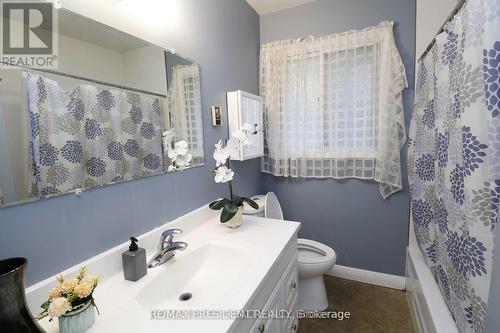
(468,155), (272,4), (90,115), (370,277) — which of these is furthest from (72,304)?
(272,4)

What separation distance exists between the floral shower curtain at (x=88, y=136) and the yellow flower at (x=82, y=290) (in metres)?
0.33

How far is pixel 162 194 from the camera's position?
1171mm

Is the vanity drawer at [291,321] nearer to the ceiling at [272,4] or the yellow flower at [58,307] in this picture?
the yellow flower at [58,307]

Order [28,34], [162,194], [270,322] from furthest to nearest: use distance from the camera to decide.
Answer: [162,194]
[270,322]
[28,34]

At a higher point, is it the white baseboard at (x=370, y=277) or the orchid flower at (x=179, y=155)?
the orchid flower at (x=179, y=155)

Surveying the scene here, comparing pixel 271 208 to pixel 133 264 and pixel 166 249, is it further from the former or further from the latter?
pixel 133 264

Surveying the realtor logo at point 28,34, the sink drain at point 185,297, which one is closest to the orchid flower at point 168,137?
the realtor logo at point 28,34

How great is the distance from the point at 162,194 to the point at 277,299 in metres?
0.74

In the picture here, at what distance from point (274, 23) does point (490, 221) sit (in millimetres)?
2080

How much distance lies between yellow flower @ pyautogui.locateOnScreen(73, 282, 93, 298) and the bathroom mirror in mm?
318

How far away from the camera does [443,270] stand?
45.4 inches

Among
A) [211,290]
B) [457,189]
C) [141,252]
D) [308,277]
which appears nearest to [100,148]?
[141,252]

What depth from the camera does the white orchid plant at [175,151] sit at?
120 centimetres

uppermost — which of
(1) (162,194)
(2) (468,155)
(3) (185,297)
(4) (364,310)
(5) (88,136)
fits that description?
(5) (88,136)
